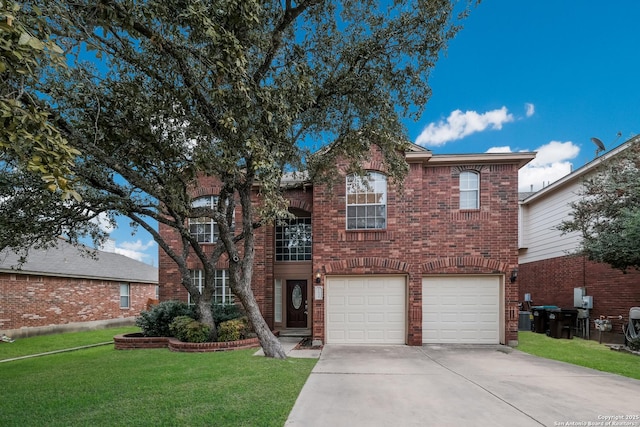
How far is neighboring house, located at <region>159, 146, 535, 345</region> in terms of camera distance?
10766mm

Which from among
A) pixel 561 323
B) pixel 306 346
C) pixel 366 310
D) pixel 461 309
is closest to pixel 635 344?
pixel 561 323

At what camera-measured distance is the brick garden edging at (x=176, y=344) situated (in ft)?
30.9

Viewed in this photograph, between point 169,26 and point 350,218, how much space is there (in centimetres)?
720

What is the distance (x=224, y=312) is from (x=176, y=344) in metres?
2.05

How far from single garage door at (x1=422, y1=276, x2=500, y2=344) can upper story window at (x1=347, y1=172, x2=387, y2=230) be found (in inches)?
97.3

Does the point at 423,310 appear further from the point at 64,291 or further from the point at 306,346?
the point at 64,291

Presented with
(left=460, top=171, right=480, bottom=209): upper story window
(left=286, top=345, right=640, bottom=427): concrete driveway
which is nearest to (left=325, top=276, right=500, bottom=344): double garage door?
(left=286, top=345, right=640, bottom=427): concrete driveway

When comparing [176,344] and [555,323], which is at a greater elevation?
[176,344]

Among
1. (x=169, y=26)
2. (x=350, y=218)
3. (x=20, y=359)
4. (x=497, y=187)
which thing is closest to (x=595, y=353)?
(x=497, y=187)

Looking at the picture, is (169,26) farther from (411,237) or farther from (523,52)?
(523,52)

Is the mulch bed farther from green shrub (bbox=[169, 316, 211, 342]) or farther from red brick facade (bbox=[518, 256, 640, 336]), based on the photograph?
red brick facade (bbox=[518, 256, 640, 336])

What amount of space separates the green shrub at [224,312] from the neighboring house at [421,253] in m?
2.65

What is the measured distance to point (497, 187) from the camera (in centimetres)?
1088

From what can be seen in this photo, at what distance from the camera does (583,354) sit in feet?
30.8
